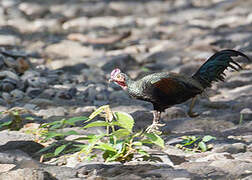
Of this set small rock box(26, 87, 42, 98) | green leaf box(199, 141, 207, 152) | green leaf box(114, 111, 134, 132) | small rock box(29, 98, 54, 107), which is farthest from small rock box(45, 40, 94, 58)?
green leaf box(114, 111, 134, 132)

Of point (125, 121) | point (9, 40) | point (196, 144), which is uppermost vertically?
point (9, 40)

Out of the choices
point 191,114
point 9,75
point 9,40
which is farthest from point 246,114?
point 9,40

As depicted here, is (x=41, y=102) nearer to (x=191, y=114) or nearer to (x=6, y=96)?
(x=6, y=96)

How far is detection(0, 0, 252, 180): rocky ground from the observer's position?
8.32 feet

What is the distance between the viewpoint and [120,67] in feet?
21.0

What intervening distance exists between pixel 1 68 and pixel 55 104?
109 centimetres

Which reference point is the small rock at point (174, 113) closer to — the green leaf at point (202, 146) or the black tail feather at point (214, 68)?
the black tail feather at point (214, 68)

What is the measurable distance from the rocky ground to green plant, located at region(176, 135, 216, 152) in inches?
2.8

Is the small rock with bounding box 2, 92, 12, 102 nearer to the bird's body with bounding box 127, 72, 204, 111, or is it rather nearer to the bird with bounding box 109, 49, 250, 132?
the bird with bounding box 109, 49, 250, 132

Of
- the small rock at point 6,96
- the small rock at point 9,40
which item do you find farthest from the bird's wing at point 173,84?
the small rock at point 9,40

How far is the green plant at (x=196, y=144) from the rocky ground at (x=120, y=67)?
0.24 feet

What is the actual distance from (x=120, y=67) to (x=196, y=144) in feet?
11.0

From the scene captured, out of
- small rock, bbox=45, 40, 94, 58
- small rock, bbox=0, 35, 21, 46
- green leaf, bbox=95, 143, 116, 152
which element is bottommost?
green leaf, bbox=95, 143, 116, 152

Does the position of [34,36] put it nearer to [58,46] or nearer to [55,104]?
[58,46]
